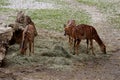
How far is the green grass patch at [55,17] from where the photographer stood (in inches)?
756

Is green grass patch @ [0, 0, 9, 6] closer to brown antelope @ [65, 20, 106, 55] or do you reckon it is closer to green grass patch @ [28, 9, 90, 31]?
green grass patch @ [28, 9, 90, 31]

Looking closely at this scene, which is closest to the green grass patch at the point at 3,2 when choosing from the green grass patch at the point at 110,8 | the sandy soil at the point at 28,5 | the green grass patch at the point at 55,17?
the sandy soil at the point at 28,5

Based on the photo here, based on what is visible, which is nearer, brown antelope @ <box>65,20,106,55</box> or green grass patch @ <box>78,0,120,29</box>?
brown antelope @ <box>65,20,106,55</box>

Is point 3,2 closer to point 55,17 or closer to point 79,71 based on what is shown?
point 55,17

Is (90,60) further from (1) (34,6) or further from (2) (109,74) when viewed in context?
(1) (34,6)

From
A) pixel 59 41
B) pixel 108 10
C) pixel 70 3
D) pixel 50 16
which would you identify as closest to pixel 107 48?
Answer: pixel 59 41

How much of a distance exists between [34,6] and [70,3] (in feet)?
12.7

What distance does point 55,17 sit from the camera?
840 inches

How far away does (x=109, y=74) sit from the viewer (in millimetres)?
11859

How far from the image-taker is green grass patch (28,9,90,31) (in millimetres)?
19203

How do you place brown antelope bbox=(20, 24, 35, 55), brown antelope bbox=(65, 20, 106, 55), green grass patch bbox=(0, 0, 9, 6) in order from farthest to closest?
green grass patch bbox=(0, 0, 9, 6)
brown antelope bbox=(65, 20, 106, 55)
brown antelope bbox=(20, 24, 35, 55)

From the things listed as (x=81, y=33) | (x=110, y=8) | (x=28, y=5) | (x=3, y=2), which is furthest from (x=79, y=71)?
(x=3, y=2)

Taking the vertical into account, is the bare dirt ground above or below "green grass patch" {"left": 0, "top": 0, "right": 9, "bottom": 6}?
below

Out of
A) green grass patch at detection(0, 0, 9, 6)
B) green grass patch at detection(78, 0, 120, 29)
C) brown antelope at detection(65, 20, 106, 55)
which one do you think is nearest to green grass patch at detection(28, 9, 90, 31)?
green grass patch at detection(78, 0, 120, 29)
